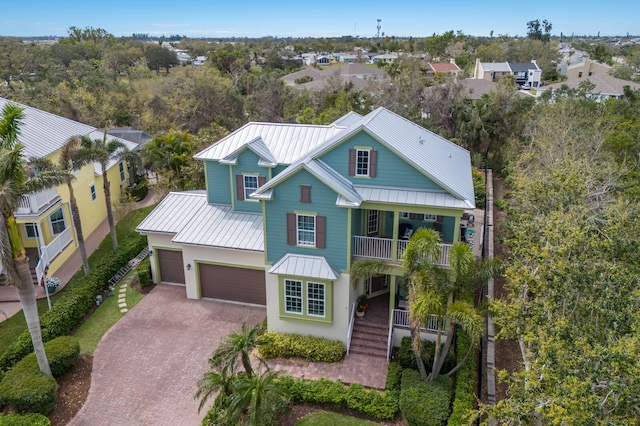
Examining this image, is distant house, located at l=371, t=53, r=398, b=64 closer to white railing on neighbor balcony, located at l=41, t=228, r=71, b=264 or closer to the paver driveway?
white railing on neighbor balcony, located at l=41, t=228, r=71, b=264

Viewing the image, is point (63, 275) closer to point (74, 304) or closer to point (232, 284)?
point (74, 304)

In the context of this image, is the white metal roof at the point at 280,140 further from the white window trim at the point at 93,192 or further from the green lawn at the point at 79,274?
the white window trim at the point at 93,192

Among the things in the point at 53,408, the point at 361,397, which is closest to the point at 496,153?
the point at 361,397

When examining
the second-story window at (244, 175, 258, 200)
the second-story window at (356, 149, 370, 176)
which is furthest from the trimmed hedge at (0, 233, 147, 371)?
the second-story window at (356, 149, 370, 176)

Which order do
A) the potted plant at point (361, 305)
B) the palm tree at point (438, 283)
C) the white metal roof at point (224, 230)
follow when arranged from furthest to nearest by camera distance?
the white metal roof at point (224, 230) → the potted plant at point (361, 305) → the palm tree at point (438, 283)

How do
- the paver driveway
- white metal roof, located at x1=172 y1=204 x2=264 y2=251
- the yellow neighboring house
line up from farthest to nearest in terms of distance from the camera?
the yellow neighboring house
white metal roof, located at x1=172 y1=204 x2=264 y2=251
the paver driveway

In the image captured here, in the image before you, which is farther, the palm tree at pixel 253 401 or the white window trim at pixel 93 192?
the white window trim at pixel 93 192

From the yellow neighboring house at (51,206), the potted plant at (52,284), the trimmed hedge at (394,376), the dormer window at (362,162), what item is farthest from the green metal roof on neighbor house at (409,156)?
the potted plant at (52,284)
